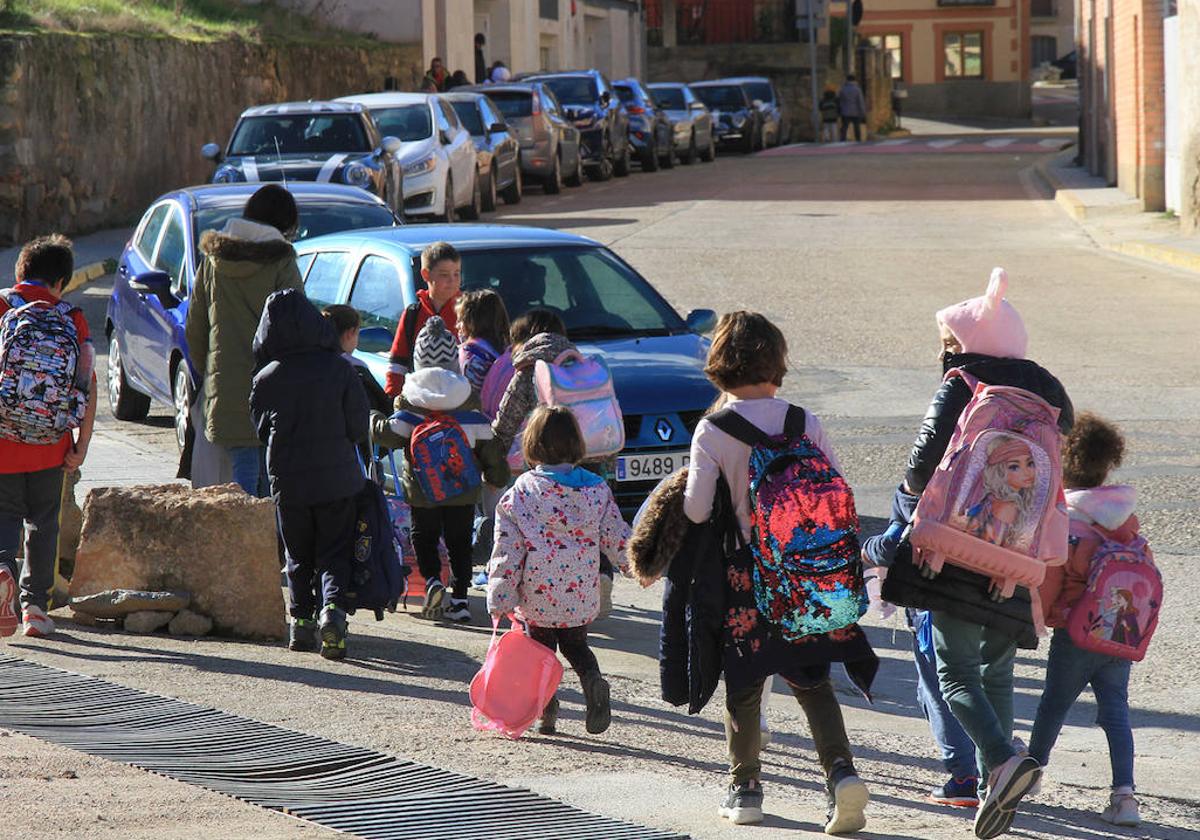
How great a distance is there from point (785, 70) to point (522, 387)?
5456 cm

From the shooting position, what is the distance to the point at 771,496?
197 inches

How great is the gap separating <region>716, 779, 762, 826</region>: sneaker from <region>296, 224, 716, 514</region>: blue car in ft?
13.7

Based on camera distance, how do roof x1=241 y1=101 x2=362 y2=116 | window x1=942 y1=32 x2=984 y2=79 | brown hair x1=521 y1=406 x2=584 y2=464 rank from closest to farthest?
1. brown hair x1=521 y1=406 x2=584 y2=464
2. roof x1=241 y1=101 x2=362 y2=116
3. window x1=942 y1=32 x2=984 y2=79

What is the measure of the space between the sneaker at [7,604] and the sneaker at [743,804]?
3.31 meters

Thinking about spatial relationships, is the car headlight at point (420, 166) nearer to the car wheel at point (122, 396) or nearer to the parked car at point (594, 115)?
the car wheel at point (122, 396)

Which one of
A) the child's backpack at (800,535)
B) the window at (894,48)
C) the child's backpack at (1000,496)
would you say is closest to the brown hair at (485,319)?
the child's backpack at (800,535)

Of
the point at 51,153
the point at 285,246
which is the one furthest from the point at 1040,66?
the point at 285,246

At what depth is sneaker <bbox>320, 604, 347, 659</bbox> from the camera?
7.18 metres

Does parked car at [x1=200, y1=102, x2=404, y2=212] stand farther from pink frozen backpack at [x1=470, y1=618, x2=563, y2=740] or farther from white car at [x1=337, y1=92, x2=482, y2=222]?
pink frozen backpack at [x1=470, y1=618, x2=563, y2=740]

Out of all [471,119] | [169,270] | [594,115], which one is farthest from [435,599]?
[594,115]

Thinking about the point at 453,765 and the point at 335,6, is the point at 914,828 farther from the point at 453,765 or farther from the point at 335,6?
the point at 335,6

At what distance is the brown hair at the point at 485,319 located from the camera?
27.2ft

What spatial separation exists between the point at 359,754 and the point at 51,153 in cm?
2041

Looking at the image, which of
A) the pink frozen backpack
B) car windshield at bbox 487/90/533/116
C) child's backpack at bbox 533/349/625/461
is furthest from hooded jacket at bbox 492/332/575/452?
car windshield at bbox 487/90/533/116
